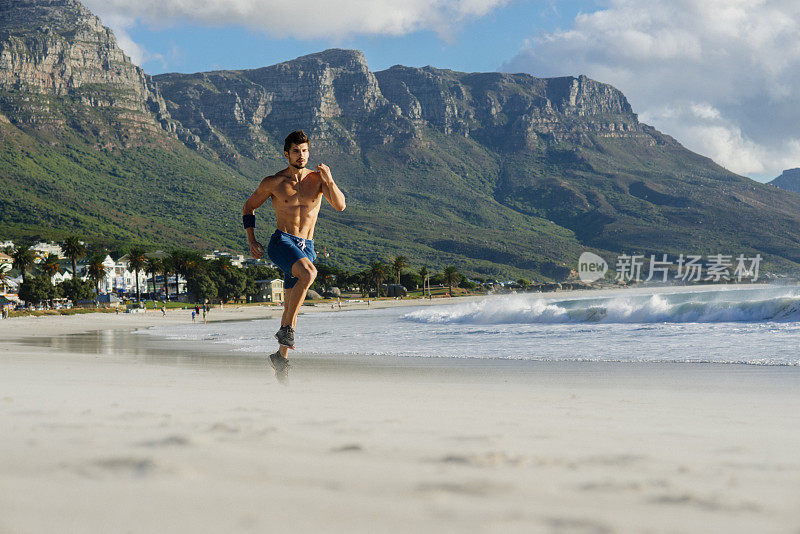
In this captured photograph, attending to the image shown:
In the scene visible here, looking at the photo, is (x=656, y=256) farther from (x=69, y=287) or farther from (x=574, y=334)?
(x=574, y=334)

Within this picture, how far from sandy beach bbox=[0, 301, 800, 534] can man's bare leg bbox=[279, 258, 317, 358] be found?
1971 millimetres

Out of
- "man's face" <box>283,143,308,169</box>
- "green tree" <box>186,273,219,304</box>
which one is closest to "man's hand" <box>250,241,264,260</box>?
"man's face" <box>283,143,308,169</box>

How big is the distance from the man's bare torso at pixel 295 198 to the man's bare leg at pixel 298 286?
1.21ft

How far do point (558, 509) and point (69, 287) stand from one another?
9251 centimetres

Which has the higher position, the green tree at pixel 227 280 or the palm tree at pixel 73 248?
the palm tree at pixel 73 248

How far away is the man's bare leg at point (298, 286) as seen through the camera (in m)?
7.28

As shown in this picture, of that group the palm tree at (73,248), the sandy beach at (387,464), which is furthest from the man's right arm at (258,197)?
the palm tree at (73,248)

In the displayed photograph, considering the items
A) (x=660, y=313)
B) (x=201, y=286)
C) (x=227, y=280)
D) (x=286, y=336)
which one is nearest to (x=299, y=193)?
(x=286, y=336)

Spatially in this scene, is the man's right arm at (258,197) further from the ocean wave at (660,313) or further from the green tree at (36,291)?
the green tree at (36,291)

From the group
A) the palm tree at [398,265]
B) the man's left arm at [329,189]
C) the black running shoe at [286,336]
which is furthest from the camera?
the palm tree at [398,265]

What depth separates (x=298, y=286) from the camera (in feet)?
24.6

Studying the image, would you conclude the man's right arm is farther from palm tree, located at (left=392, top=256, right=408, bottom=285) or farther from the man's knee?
palm tree, located at (left=392, top=256, right=408, bottom=285)

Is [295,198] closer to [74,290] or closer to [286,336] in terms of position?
[286,336]

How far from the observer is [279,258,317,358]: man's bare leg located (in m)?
7.28
